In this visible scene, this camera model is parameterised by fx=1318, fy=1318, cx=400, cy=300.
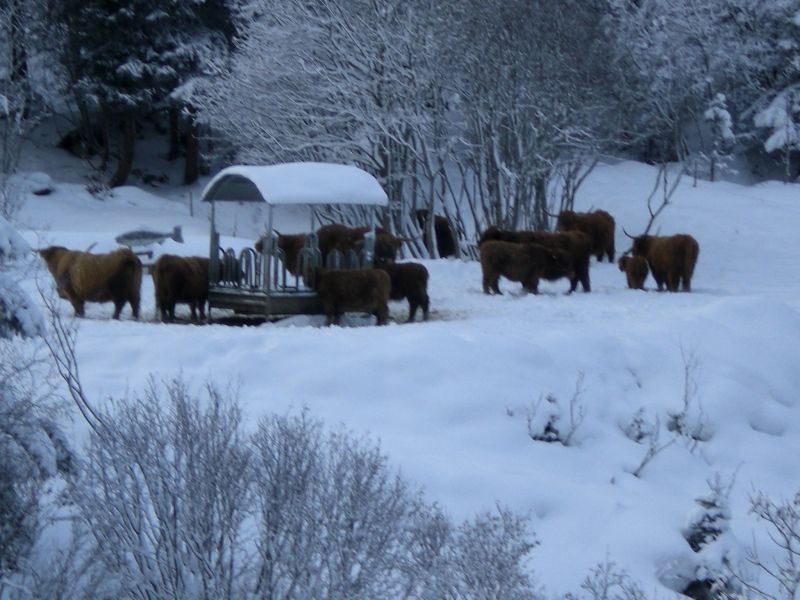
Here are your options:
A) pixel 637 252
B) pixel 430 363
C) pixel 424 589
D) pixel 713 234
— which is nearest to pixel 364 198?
pixel 430 363

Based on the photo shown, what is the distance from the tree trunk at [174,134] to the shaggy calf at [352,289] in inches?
879

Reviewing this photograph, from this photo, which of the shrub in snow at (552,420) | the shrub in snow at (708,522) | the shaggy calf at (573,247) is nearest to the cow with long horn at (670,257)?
the shaggy calf at (573,247)

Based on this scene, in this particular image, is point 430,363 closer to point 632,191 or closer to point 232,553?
point 232,553

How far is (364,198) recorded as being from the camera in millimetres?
17766

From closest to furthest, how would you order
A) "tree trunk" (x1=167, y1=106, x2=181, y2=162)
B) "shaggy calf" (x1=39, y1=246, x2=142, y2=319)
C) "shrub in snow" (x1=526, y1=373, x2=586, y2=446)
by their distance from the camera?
"shrub in snow" (x1=526, y1=373, x2=586, y2=446)
"shaggy calf" (x1=39, y1=246, x2=142, y2=319)
"tree trunk" (x1=167, y1=106, x2=181, y2=162)

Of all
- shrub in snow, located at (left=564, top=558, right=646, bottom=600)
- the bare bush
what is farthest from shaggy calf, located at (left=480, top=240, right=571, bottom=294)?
the bare bush

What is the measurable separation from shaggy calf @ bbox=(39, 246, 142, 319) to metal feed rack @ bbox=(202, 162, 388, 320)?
40.8 inches

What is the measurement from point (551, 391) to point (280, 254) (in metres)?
4.88

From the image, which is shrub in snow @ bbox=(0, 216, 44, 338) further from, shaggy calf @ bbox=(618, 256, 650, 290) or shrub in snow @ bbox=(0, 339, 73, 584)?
shaggy calf @ bbox=(618, 256, 650, 290)

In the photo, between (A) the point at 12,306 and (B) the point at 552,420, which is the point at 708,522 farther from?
(A) the point at 12,306

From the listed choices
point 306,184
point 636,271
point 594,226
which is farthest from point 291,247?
point 594,226

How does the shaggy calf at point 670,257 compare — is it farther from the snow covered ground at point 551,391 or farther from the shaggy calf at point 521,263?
the shaggy calf at point 521,263

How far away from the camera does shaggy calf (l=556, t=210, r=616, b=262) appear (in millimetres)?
25078

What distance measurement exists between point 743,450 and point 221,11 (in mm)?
25517
